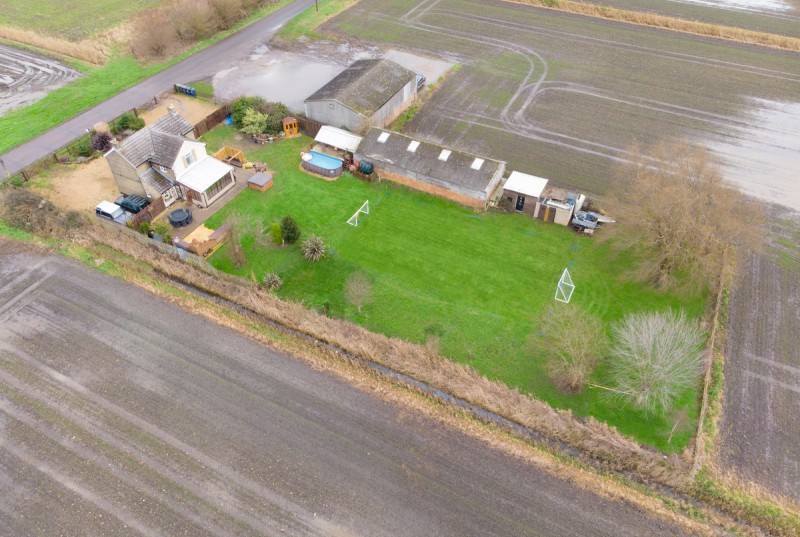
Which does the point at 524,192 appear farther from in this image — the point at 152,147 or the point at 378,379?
the point at 152,147

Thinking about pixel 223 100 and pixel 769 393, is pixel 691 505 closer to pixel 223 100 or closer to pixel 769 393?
pixel 769 393

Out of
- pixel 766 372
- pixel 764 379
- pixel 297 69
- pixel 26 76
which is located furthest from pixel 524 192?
pixel 26 76

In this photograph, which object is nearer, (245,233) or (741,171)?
(245,233)

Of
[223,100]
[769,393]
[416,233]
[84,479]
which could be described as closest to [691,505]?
[769,393]

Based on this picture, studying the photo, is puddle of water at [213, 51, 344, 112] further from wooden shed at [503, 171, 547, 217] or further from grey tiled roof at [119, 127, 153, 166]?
wooden shed at [503, 171, 547, 217]

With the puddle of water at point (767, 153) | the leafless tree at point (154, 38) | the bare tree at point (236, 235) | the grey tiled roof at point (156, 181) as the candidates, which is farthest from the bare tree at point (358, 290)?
the leafless tree at point (154, 38)

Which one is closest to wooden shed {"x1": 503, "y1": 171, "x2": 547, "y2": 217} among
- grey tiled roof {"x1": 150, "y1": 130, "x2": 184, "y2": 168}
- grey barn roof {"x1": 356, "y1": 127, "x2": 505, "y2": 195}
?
grey barn roof {"x1": 356, "y1": 127, "x2": 505, "y2": 195}
